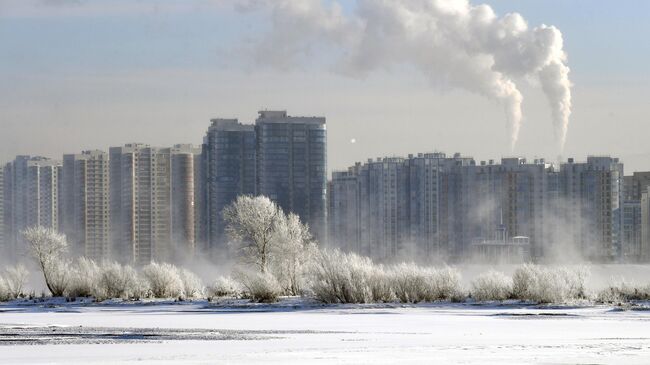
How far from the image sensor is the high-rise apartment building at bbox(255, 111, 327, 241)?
11231cm

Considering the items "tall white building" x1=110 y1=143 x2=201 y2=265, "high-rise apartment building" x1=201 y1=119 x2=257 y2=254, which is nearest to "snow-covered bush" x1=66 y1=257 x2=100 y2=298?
"high-rise apartment building" x1=201 y1=119 x2=257 y2=254

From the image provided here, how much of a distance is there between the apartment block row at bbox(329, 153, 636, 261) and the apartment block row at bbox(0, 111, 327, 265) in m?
9.16

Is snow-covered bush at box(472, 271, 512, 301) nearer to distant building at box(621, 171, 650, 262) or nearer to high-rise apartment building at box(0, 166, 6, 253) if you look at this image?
distant building at box(621, 171, 650, 262)

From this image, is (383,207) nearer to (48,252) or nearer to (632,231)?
(632,231)

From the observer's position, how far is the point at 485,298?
1694 inches

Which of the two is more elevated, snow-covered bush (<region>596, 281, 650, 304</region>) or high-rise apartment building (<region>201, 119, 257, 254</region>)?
high-rise apartment building (<region>201, 119, 257, 254</region>)

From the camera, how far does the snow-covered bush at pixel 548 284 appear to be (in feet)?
135

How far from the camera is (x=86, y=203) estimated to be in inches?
5344

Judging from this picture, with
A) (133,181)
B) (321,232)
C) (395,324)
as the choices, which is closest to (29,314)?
(395,324)

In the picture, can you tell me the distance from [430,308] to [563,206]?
80165 millimetres

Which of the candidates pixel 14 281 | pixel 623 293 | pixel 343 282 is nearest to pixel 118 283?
pixel 14 281

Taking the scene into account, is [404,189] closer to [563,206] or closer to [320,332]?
[563,206]

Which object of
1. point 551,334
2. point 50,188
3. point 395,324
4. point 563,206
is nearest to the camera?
point 551,334

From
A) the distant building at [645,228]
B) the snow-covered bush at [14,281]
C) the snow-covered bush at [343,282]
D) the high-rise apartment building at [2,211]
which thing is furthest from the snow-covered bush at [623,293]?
the high-rise apartment building at [2,211]
